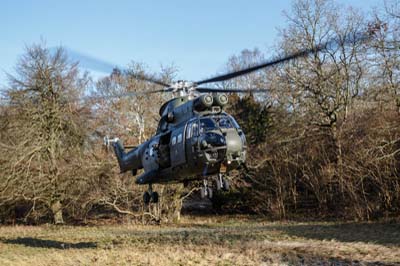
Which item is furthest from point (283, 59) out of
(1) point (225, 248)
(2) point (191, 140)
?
(1) point (225, 248)

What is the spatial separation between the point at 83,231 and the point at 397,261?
62.2 feet

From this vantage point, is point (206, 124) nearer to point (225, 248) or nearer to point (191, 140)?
point (191, 140)

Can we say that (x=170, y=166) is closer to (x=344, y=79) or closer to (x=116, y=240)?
(x=116, y=240)

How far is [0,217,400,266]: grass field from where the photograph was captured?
13594 mm

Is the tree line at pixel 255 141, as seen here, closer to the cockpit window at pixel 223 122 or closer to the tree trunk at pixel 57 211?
the tree trunk at pixel 57 211

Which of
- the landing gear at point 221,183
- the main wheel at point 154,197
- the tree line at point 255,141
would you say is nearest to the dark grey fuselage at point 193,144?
the landing gear at point 221,183

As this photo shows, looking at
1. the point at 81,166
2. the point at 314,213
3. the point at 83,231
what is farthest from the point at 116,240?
the point at 314,213

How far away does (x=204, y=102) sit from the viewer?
11211 millimetres

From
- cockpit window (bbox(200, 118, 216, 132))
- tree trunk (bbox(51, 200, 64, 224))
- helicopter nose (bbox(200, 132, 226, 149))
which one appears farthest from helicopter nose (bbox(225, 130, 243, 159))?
tree trunk (bbox(51, 200, 64, 224))

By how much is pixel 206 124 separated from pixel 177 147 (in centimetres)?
123

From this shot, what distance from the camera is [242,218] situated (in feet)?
101

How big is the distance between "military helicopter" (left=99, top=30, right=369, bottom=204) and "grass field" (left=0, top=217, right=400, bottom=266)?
2.90m

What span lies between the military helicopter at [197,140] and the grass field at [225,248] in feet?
9.50

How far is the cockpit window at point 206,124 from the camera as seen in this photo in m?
10.9
